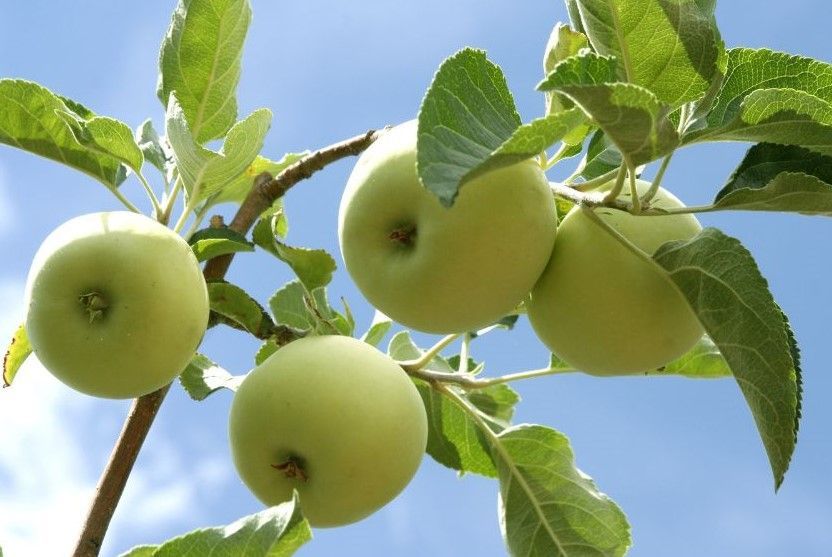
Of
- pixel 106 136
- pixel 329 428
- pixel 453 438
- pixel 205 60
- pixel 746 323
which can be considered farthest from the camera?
pixel 453 438

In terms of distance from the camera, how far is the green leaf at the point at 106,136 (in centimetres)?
203

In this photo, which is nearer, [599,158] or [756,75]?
[756,75]

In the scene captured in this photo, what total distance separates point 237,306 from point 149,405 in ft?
0.91

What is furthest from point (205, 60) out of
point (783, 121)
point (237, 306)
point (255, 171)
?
point (783, 121)

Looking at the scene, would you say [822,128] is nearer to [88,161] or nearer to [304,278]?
[304,278]

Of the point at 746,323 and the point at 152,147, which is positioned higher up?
the point at 152,147

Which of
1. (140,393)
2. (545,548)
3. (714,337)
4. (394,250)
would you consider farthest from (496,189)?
(545,548)

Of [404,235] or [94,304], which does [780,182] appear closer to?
[404,235]

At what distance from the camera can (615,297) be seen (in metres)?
1.73

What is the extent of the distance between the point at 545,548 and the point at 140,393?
93 cm

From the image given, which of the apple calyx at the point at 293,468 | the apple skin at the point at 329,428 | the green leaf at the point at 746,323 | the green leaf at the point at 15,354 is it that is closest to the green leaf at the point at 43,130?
the green leaf at the point at 15,354

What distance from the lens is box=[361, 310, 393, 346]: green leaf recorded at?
2562 millimetres

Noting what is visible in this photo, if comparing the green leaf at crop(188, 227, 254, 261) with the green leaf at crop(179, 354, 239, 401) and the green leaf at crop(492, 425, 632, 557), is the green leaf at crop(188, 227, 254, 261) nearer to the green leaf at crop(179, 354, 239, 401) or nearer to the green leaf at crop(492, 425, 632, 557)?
the green leaf at crop(179, 354, 239, 401)

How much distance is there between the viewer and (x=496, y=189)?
1.63m
